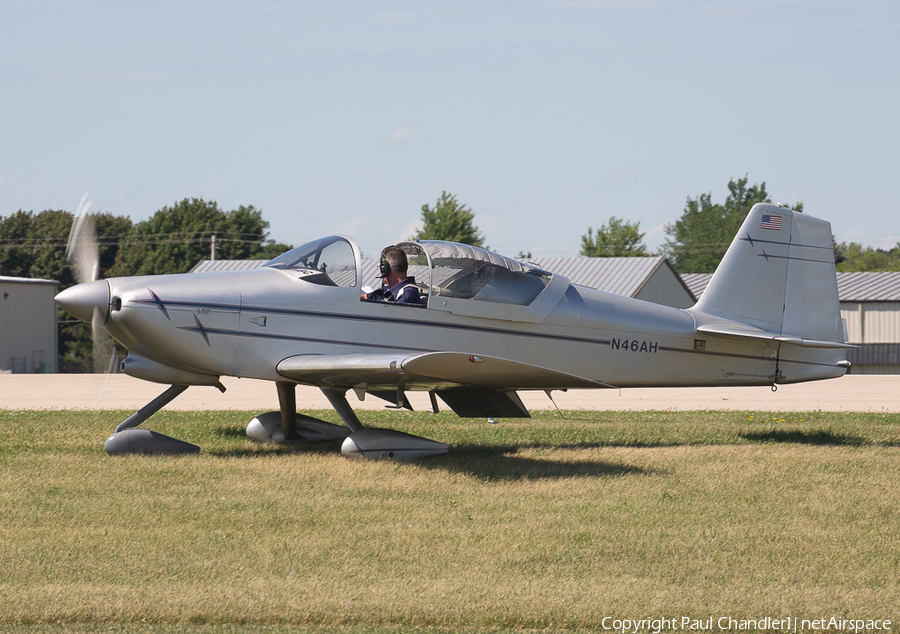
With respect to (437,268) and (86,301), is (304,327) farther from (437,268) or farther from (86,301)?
(86,301)

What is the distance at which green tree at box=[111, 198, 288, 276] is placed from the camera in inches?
2569

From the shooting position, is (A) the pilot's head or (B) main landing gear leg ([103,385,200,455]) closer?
(B) main landing gear leg ([103,385,200,455])

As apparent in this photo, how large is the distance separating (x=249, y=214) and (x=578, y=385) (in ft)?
206

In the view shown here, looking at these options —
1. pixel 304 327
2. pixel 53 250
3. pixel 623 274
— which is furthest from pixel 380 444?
pixel 53 250

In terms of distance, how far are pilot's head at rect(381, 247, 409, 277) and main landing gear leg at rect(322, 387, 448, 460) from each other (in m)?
1.46

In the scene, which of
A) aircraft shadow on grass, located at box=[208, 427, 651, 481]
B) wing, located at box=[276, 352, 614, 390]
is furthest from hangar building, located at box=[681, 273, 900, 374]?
wing, located at box=[276, 352, 614, 390]

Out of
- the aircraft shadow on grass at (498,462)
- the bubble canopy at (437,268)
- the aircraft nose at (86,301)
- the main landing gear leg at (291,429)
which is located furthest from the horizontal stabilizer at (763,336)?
the aircraft nose at (86,301)

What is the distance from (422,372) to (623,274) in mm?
33859

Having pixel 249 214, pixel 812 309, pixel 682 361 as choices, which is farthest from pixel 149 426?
pixel 249 214

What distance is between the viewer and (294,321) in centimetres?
902

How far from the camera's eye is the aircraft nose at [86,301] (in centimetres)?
855

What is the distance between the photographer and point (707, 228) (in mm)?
108438

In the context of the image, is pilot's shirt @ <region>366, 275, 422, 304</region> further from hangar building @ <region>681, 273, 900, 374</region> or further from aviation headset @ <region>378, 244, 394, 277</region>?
hangar building @ <region>681, 273, 900, 374</region>

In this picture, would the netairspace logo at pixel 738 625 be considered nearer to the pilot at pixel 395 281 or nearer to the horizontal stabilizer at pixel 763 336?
the pilot at pixel 395 281
